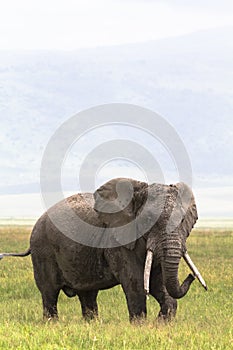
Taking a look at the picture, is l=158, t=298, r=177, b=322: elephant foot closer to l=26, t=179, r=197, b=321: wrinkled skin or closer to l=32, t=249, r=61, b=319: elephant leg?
l=26, t=179, r=197, b=321: wrinkled skin

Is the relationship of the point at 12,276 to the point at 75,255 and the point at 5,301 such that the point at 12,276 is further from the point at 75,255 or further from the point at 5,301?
the point at 75,255

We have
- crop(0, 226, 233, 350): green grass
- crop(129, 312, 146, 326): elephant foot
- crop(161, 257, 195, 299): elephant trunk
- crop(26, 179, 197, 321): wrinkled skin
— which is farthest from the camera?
crop(129, 312, 146, 326): elephant foot

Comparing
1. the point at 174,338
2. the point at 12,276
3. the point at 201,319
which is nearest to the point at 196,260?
the point at 12,276

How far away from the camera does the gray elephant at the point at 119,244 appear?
437 inches

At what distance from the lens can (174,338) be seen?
9.97m

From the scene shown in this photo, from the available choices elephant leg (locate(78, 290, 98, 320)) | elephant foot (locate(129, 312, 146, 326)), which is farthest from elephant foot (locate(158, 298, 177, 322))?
elephant leg (locate(78, 290, 98, 320))

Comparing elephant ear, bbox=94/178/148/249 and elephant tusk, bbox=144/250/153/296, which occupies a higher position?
elephant ear, bbox=94/178/148/249

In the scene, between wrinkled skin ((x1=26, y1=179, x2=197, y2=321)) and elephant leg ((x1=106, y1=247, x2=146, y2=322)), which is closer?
wrinkled skin ((x1=26, y1=179, x2=197, y2=321))

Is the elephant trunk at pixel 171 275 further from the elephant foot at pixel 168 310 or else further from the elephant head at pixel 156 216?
the elephant foot at pixel 168 310

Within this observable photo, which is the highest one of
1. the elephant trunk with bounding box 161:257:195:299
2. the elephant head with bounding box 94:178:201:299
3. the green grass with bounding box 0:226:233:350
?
the elephant head with bounding box 94:178:201:299

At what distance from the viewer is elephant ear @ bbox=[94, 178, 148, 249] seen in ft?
38.8

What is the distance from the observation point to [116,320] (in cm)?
1396

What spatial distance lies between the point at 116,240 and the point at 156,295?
1.01 m

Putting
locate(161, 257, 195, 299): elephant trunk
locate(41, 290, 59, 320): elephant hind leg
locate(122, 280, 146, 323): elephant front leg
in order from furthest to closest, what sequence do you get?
locate(41, 290, 59, 320): elephant hind leg < locate(122, 280, 146, 323): elephant front leg < locate(161, 257, 195, 299): elephant trunk
